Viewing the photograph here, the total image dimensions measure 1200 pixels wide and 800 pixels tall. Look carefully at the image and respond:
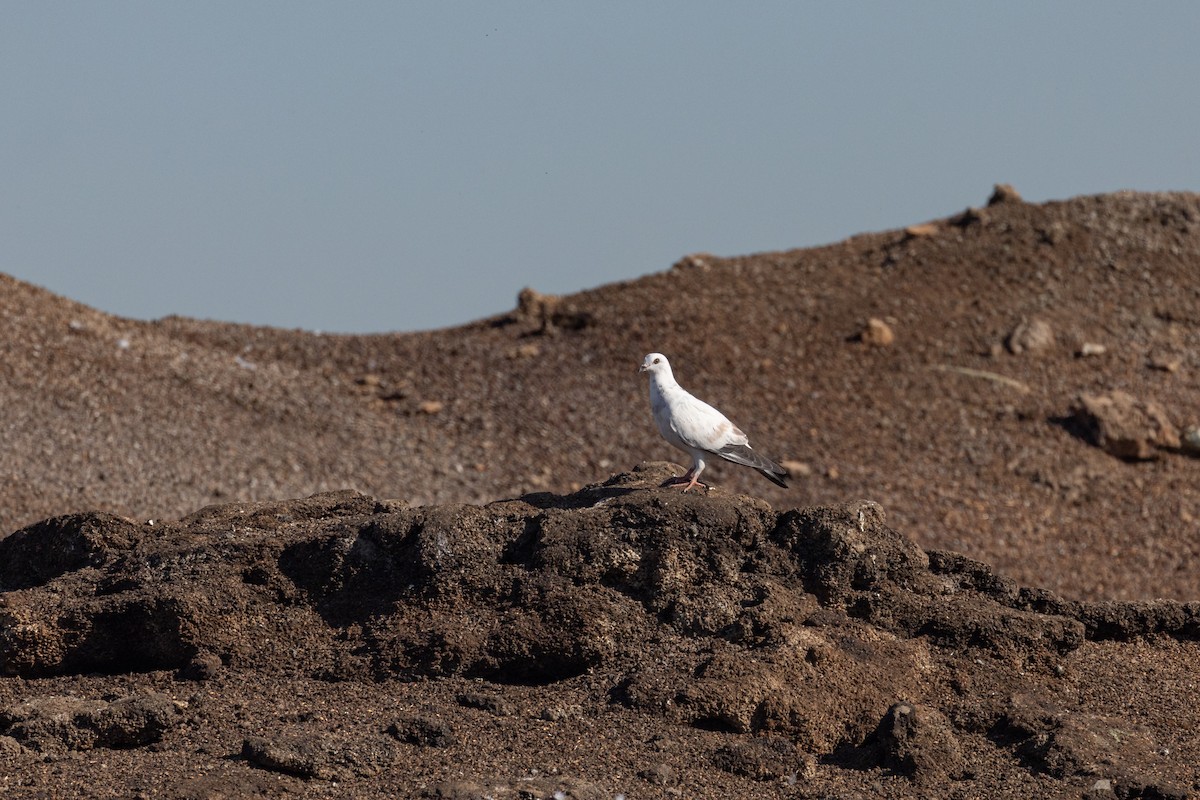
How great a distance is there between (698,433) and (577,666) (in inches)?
72.2

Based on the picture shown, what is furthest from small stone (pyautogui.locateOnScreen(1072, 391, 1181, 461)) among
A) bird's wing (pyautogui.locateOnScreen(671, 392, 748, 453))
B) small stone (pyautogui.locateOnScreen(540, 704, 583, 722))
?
small stone (pyautogui.locateOnScreen(540, 704, 583, 722))

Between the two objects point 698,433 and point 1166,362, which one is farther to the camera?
point 1166,362

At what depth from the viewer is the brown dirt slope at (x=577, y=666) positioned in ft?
19.2

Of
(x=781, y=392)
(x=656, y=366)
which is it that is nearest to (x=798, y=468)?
(x=781, y=392)

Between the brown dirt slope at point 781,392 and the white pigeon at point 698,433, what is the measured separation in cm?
750

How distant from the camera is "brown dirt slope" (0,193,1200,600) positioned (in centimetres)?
1577

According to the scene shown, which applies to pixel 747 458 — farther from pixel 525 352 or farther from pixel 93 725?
pixel 525 352

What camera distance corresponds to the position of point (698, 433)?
7.91m

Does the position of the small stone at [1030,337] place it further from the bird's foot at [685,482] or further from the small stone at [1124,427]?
the bird's foot at [685,482]

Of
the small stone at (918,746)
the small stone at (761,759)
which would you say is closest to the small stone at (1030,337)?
the small stone at (918,746)

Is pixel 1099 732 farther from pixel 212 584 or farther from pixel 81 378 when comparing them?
pixel 81 378

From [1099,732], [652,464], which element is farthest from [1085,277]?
[1099,732]

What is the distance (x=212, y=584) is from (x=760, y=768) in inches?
112

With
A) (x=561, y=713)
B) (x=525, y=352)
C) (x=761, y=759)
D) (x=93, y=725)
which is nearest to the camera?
(x=761, y=759)
